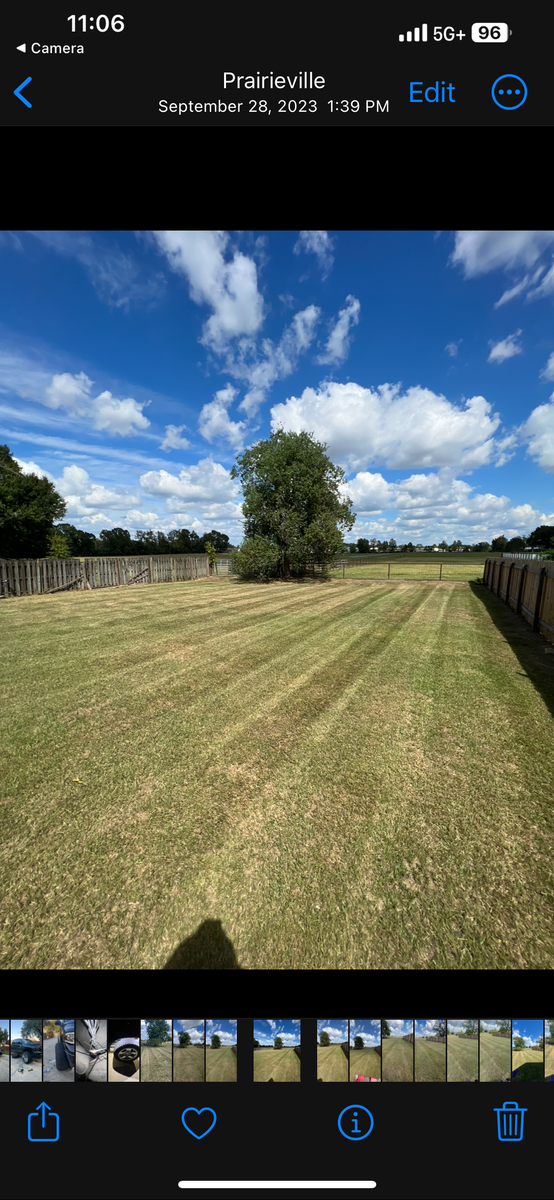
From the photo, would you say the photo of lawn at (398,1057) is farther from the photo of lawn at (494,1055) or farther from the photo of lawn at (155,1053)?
the photo of lawn at (155,1053)

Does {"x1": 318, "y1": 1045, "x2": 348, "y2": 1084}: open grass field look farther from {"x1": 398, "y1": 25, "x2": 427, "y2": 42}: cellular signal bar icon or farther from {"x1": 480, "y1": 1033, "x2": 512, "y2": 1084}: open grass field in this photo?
{"x1": 398, "y1": 25, "x2": 427, "y2": 42}: cellular signal bar icon

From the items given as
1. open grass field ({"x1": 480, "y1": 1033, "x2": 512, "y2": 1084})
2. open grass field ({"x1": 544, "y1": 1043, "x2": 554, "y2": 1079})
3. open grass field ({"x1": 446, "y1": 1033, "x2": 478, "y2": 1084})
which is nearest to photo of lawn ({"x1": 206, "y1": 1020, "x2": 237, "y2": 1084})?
open grass field ({"x1": 446, "y1": 1033, "x2": 478, "y2": 1084})

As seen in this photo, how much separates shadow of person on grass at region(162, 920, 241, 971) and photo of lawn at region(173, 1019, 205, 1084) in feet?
1.27

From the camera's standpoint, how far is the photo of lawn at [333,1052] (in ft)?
3.72

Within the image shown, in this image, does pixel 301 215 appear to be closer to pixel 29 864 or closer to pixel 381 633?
pixel 29 864

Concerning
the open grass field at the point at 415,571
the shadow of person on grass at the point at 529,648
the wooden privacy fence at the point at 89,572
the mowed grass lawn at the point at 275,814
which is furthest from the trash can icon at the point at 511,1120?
the open grass field at the point at 415,571

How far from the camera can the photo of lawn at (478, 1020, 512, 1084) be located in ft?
3.78

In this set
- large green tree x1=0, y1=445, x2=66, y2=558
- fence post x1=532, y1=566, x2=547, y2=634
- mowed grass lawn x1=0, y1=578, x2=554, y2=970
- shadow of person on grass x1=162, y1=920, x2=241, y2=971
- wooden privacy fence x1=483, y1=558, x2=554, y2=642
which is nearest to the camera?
shadow of person on grass x1=162, y1=920, x2=241, y2=971

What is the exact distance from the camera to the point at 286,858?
216cm

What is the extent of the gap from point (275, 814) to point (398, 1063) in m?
1.44

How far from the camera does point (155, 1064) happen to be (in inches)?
44.4

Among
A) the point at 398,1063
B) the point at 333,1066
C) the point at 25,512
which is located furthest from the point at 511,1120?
the point at 25,512

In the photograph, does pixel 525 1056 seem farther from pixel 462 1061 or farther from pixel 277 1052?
pixel 277 1052

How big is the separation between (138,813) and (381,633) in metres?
6.50
